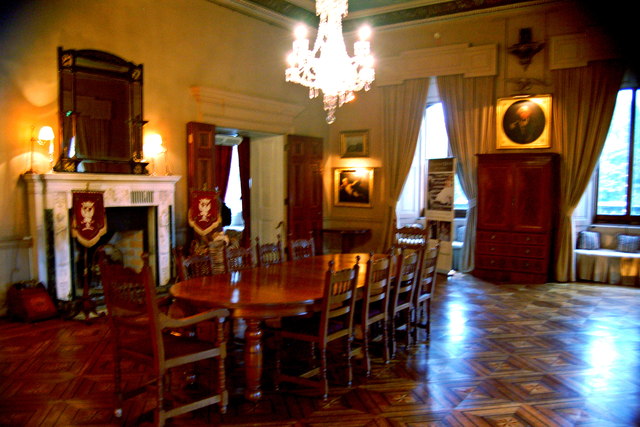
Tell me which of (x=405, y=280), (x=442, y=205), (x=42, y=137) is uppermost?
(x=42, y=137)

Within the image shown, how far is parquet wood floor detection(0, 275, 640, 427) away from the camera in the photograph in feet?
9.42

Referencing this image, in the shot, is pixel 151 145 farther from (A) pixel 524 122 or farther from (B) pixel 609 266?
(B) pixel 609 266

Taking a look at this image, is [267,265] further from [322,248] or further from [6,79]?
[322,248]

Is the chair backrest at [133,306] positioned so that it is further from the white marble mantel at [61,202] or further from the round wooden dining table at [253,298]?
the white marble mantel at [61,202]

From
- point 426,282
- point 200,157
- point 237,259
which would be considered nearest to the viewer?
point 237,259

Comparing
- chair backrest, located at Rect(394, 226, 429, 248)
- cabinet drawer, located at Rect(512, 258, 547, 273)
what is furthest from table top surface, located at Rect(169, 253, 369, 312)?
cabinet drawer, located at Rect(512, 258, 547, 273)

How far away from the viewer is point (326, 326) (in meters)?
3.09

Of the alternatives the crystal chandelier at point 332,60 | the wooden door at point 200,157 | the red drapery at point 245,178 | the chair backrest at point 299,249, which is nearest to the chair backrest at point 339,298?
the chair backrest at point 299,249

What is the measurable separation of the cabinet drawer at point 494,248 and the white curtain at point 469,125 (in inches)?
21.3

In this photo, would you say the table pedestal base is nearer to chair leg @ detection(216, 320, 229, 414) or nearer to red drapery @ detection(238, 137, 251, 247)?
chair leg @ detection(216, 320, 229, 414)

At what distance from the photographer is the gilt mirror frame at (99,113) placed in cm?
530

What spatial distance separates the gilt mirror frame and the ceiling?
2.11 meters

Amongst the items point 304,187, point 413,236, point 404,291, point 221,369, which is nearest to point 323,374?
point 221,369

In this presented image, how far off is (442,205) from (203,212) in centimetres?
384
